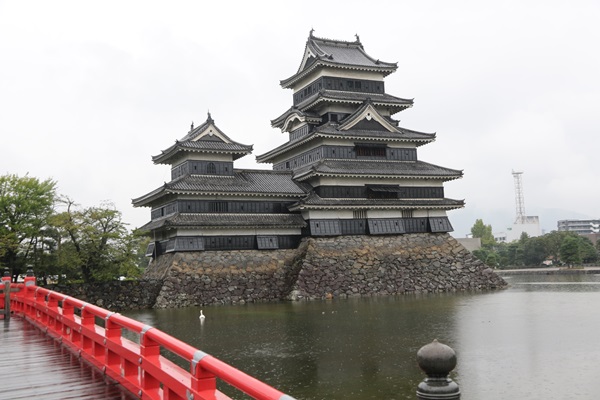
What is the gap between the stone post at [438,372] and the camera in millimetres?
4473

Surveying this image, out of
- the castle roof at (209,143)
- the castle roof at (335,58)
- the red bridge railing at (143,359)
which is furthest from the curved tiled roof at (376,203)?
the red bridge railing at (143,359)

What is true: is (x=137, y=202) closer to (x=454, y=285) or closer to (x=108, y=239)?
(x=108, y=239)

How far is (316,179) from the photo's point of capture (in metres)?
42.7

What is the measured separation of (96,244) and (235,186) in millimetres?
10230

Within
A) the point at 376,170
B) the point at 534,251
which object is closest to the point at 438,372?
the point at 376,170

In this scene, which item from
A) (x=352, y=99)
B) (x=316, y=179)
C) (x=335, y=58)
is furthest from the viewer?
(x=335, y=58)

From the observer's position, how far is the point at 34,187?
1437 inches

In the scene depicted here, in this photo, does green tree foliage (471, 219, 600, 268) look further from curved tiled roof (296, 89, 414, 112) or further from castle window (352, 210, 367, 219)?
castle window (352, 210, 367, 219)

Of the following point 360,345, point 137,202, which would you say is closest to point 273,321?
point 360,345

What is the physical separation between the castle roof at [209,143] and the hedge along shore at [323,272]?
7437 mm

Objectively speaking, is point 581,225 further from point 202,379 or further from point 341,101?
point 202,379

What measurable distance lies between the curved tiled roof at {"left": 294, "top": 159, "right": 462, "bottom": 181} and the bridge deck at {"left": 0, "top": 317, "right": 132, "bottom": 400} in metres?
30.9

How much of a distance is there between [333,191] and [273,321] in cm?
1835

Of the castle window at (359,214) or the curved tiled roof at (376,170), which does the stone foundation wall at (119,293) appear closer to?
the curved tiled roof at (376,170)
